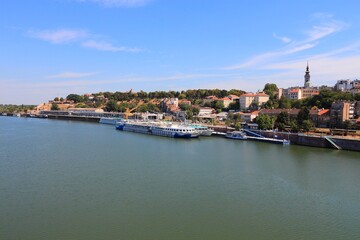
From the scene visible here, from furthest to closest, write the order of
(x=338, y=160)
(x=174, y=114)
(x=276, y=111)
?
(x=174, y=114)
(x=276, y=111)
(x=338, y=160)

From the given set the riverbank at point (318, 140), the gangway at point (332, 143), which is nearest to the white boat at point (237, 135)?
the riverbank at point (318, 140)

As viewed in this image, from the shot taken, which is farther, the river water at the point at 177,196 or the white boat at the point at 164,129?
the white boat at the point at 164,129

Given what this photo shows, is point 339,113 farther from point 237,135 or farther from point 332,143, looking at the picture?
point 237,135

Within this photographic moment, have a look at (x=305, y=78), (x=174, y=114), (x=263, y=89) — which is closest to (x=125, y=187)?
(x=174, y=114)

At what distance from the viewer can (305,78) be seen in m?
49.0

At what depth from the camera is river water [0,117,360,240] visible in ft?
21.8

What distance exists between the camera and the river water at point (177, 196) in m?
6.63

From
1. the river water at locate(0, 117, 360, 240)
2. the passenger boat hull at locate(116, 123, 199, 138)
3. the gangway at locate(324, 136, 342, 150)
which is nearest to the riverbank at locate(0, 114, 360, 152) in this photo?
the gangway at locate(324, 136, 342, 150)

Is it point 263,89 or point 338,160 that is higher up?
point 263,89

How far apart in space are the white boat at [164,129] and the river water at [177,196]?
24.7 feet

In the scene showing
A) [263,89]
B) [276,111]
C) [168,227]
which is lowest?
[168,227]

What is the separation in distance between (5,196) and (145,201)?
11.6 ft

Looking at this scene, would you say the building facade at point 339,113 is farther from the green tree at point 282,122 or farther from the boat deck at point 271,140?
the boat deck at point 271,140

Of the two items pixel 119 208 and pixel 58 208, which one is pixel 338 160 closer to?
pixel 119 208
